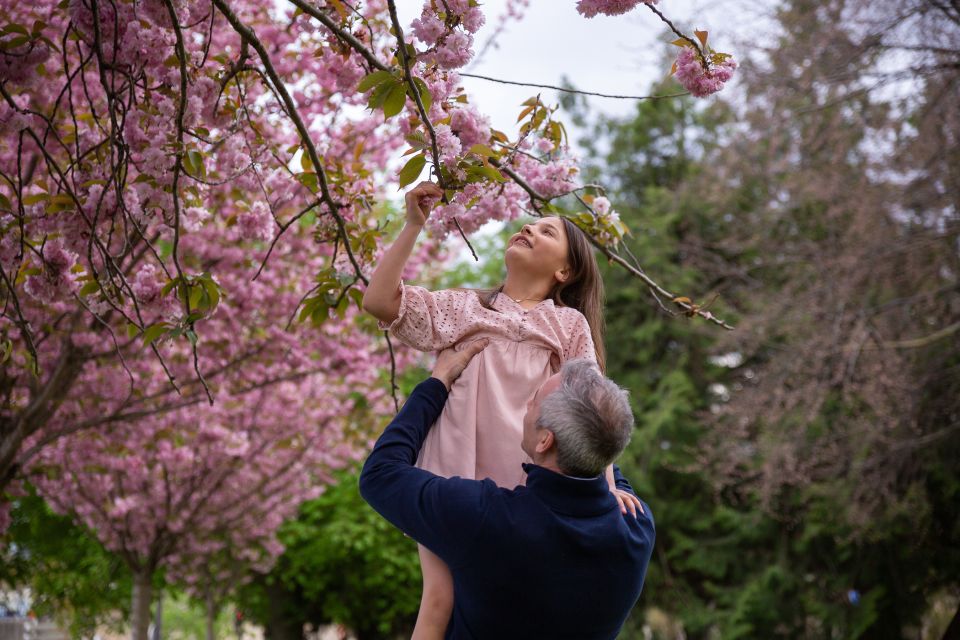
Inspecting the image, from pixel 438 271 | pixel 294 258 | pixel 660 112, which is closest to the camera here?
pixel 294 258

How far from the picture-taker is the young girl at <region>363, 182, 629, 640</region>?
1891mm

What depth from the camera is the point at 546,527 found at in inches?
64.9

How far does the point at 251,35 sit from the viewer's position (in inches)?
92.3

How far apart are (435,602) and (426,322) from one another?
2.13 feet

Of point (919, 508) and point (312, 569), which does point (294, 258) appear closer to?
point (919, 508)

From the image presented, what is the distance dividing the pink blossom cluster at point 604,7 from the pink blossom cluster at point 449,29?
0.27 m

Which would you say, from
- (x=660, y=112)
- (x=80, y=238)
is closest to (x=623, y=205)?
(x=660, y=112)

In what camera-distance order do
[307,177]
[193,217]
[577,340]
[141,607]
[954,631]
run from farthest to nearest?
[141,607] < [954,631] < [193,217] < [307,177] < [577,340]

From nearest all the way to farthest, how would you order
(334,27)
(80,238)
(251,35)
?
(334,27), (251,35), (80,238)

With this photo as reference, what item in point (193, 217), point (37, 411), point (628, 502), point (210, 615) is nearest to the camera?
point (628, 502)

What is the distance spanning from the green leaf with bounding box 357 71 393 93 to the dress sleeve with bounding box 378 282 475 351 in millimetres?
455

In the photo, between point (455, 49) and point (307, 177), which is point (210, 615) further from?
point (455, 49)

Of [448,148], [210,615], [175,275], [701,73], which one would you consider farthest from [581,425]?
[210,615]

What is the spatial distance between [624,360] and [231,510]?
A: 25.6 feet
